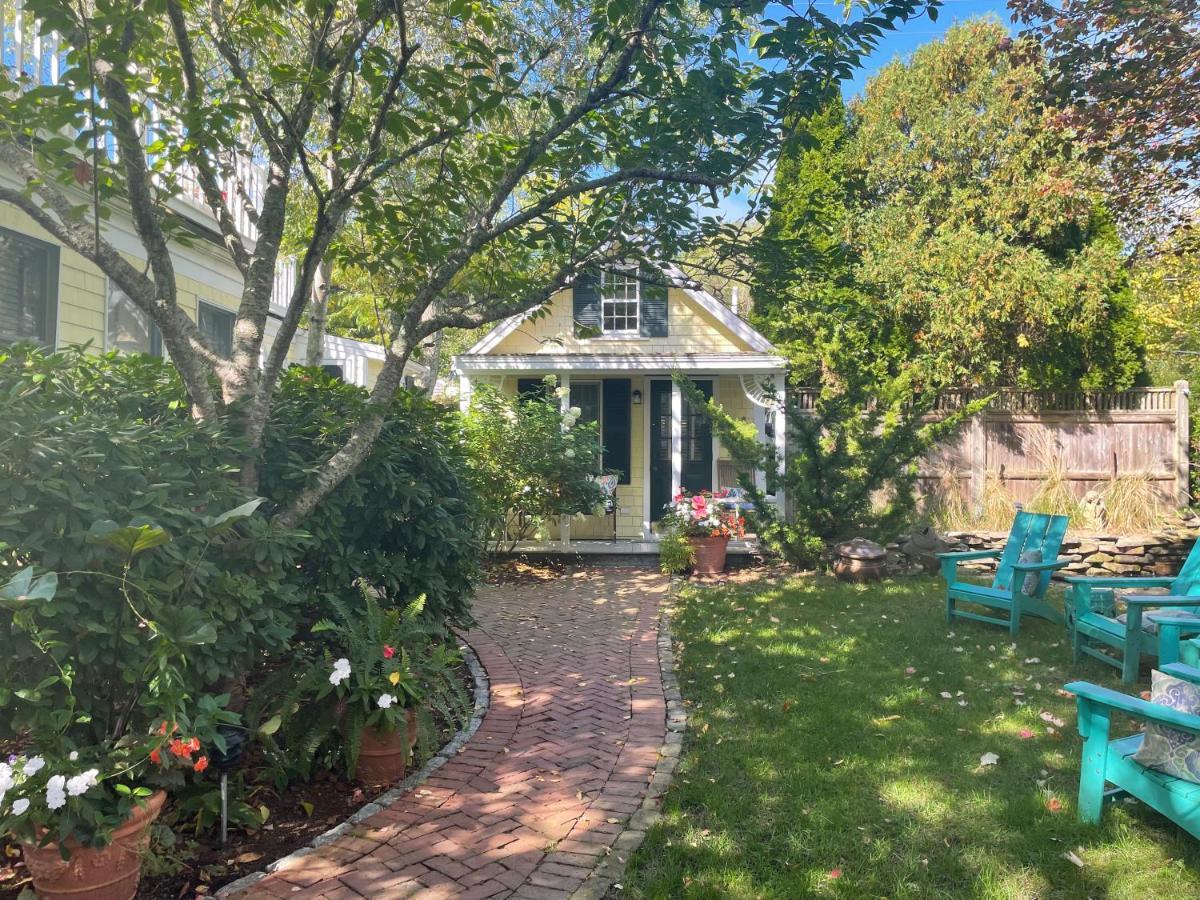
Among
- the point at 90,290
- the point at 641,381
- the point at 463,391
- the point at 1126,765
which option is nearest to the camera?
the point at 1126,765

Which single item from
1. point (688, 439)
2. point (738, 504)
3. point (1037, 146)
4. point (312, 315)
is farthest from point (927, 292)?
point (312, 315)

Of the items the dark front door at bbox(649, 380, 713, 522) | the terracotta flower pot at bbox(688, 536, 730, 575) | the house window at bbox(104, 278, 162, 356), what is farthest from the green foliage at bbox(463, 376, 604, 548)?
the house window at bbox(104, 278, 162, 356)

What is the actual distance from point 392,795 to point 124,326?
6.37m

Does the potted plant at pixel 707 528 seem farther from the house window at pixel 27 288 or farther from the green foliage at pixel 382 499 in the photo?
the house window at pixel 27 288

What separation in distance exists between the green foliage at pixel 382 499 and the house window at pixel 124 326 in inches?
155

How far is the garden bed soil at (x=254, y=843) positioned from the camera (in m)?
2.96

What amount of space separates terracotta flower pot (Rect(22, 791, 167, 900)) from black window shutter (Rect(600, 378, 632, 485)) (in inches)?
422

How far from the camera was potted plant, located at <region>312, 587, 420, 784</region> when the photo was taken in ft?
12.3

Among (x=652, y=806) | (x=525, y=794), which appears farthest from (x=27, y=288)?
(x=652, y=806)

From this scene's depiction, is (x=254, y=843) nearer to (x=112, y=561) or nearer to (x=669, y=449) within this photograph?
(x=112, y=561)

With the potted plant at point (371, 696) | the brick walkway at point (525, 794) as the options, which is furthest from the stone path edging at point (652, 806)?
the potted plant at point (371, 696)

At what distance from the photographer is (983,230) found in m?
15.9

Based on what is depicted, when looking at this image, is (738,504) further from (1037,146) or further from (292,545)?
(1037,146)

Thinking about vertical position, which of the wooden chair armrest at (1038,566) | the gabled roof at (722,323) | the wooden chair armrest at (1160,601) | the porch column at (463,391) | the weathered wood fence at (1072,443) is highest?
the gabled roof at (722,323)
